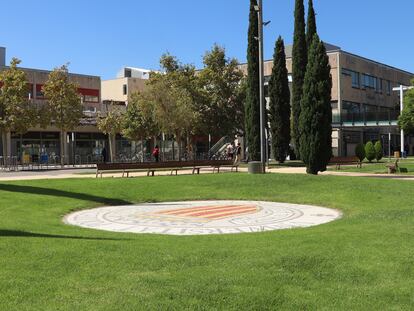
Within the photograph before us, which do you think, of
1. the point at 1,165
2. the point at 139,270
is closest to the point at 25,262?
the point at 139,270

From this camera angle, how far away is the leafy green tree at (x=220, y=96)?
4469cm

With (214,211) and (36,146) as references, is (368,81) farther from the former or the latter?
A: (214,211)

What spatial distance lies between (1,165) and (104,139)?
538 inches

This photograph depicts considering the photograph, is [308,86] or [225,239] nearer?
[225,239]

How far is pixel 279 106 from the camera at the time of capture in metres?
39.6

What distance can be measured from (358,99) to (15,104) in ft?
140

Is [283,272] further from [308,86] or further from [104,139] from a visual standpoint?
[104,139]

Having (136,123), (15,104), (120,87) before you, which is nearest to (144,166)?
(15,104)

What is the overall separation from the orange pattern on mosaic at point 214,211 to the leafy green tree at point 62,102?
30.0 meters

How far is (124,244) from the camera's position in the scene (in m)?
8.27

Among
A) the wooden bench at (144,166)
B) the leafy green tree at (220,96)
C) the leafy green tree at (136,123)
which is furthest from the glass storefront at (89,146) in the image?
the wooden bench at (144,166)

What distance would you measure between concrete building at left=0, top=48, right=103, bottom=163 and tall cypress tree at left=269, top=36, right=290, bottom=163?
755 inches

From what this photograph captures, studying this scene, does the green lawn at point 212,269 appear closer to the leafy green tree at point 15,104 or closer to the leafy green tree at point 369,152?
the leafy green tree at point 15,104

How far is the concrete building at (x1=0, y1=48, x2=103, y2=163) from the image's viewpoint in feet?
162
